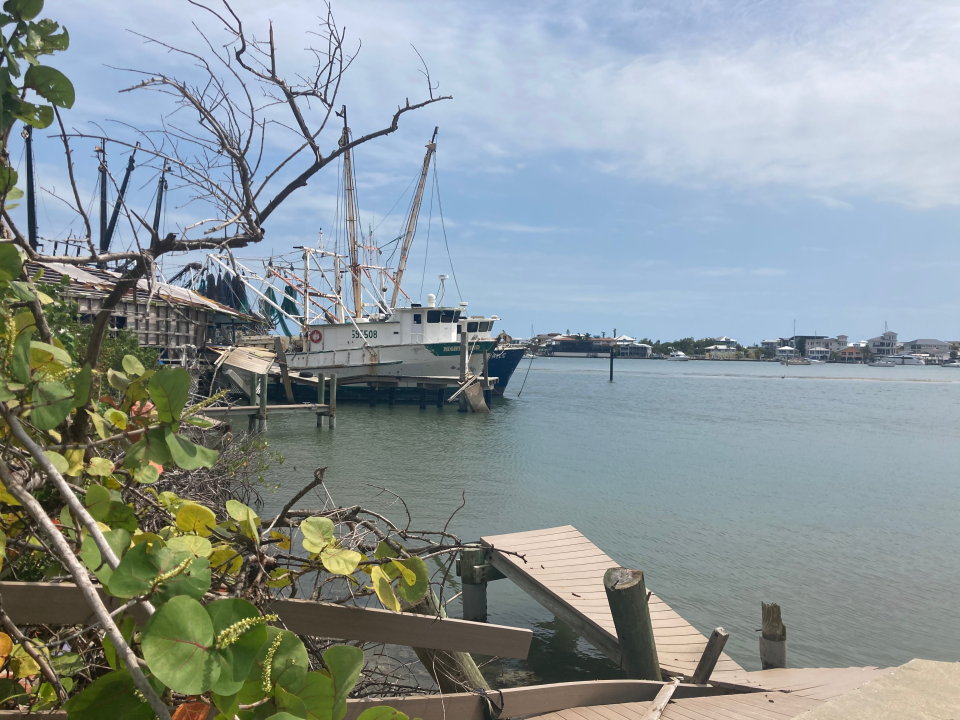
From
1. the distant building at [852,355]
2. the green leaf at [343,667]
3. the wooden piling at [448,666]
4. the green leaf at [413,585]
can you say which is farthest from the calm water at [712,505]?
the distant building at [852,355]

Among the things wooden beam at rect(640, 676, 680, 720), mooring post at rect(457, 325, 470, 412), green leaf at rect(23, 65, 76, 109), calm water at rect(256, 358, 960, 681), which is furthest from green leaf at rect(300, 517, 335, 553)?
mooring post at rect(457, 325, 470, 412)

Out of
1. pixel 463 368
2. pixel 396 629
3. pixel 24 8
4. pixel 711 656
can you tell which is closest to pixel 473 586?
pixel 711 656

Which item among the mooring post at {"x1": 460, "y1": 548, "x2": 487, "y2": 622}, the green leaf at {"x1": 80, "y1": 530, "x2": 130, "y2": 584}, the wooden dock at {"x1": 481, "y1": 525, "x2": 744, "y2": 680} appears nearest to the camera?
the green leaf at {"x1": 80, "y1": 530, "x2": 130, "y2": 584}

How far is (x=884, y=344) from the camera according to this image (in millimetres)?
154000

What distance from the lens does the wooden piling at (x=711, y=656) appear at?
13.8ft

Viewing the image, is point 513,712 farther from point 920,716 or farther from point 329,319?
point 329,319

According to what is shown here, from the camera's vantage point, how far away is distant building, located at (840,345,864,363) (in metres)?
145

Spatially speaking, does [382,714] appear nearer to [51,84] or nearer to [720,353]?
[51,84]

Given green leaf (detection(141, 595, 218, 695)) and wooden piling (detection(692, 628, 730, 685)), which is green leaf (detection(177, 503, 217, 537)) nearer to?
green leaf (detection(141, 595, 218, 695))

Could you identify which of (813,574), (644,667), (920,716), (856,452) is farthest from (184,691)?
(856,452)

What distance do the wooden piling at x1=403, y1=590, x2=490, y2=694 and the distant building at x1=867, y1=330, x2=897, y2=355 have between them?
173m

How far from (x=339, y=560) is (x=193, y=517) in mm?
373

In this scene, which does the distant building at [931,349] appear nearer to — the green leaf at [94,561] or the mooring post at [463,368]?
the mooring post at [463,368]

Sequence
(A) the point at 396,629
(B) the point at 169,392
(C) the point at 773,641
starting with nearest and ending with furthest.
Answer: (B) the point at 169,392 → (A) the point at 396,629 → (C) the point at 773,641
